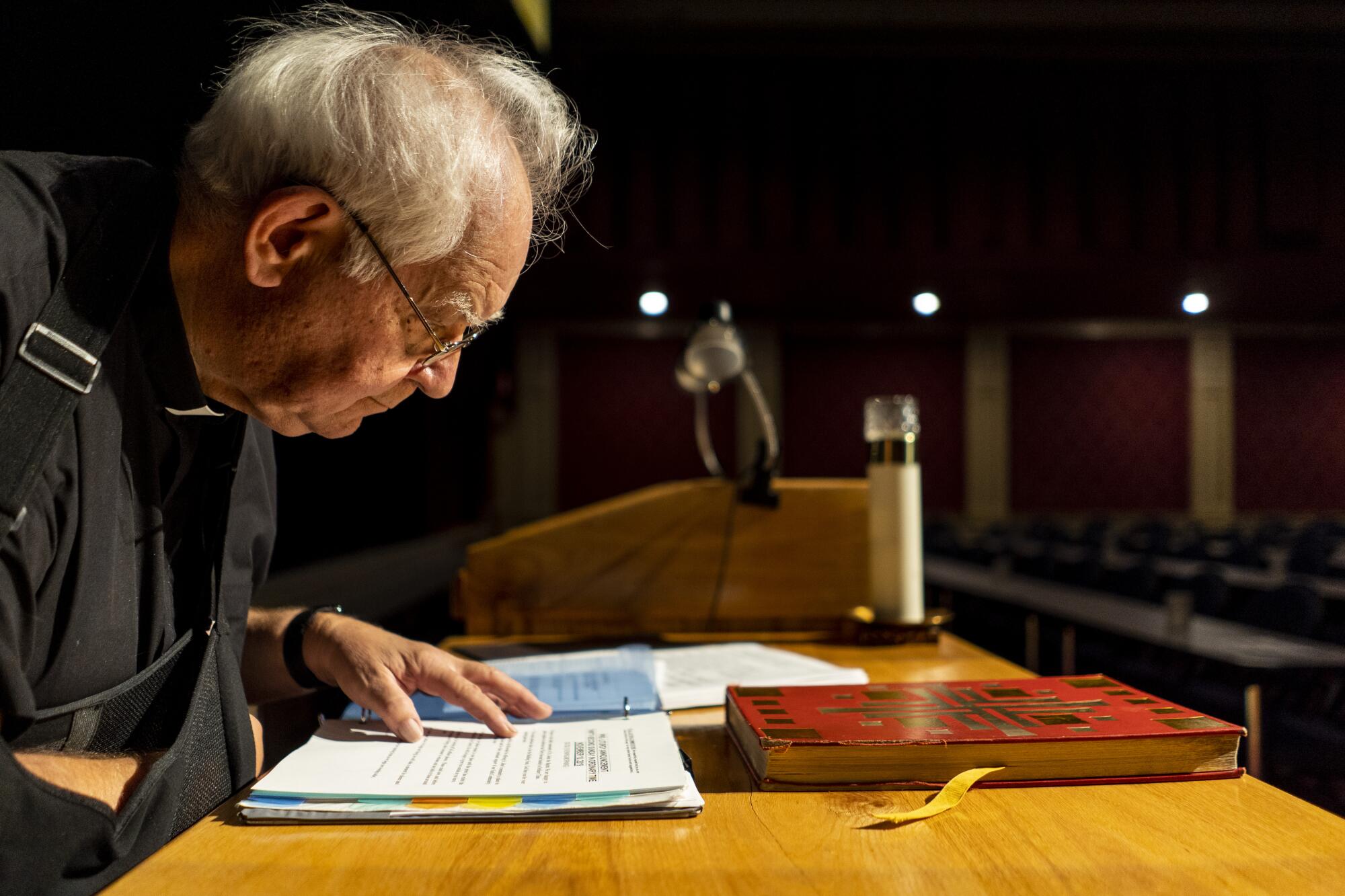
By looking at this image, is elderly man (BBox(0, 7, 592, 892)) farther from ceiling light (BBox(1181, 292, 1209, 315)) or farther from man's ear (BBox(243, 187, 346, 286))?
ceiling light (BBox(1181, 292, 1209, 315))

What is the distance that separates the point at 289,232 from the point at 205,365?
0.18 metres

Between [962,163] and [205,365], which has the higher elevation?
[962,163]

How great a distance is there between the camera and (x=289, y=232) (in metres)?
0.92

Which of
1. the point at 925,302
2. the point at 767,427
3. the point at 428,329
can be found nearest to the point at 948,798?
the point at 428,329

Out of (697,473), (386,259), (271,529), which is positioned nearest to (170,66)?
(271,529)

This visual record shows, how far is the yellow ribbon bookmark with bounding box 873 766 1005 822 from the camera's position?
697mm

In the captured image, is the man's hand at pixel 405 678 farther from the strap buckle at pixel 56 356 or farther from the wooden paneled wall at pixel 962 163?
the wooden paneled wall at pixel 962 163

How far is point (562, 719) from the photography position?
97 cm

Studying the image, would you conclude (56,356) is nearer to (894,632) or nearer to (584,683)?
(584,683)

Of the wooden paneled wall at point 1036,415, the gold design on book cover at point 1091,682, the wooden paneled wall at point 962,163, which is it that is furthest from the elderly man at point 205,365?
the wooden paneled wall at point 1036,415

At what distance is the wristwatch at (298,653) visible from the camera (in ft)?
3.63

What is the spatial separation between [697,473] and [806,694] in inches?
373

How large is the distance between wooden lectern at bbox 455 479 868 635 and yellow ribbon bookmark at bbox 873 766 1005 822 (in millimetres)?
988

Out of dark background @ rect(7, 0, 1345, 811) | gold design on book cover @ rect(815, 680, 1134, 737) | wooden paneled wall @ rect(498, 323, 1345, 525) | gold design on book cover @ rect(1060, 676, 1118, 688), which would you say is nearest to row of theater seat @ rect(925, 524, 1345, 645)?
dark background @ rect(7, 0, 1345, 811)
